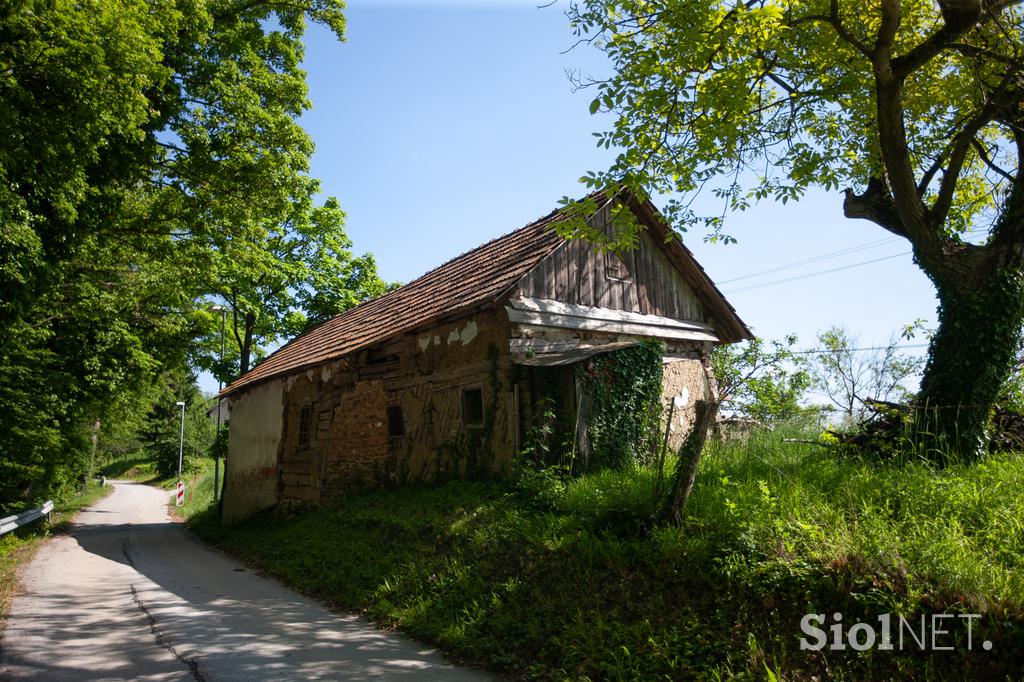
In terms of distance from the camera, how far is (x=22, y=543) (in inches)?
538

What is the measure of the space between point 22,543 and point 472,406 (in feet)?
35.7

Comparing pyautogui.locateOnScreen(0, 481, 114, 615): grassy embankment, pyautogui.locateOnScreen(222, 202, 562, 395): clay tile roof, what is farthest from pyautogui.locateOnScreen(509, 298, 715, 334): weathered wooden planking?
pyautogui.locateOnScreen(0, 481, 114, 615): grassy embankment

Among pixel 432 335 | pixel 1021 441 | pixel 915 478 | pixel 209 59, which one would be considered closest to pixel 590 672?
pixel 915 478

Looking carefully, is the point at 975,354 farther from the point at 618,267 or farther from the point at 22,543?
the point at 22,543

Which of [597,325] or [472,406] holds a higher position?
[597,325]

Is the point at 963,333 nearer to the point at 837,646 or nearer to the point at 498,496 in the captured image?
the point at 837,646

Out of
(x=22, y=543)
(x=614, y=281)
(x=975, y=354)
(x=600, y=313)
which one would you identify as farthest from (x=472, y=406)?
(x=22, y=543)

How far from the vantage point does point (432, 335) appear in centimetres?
1198

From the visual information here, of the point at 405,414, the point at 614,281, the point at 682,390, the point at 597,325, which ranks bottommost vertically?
the point at 405,414

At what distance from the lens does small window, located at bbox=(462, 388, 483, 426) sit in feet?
36.3

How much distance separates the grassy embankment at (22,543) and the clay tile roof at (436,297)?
5.71 m

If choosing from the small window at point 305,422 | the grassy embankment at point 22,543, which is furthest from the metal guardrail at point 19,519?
the small window at point 305,422

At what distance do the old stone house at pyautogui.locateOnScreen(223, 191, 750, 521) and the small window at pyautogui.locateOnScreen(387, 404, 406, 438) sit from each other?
29 millimetres

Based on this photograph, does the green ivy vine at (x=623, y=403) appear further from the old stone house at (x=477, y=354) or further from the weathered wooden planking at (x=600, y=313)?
the weathered wooden planking at (x=600, y=313)
